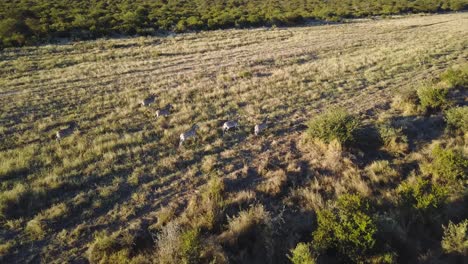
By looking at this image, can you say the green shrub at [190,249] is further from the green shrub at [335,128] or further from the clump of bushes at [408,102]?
the clump of bushes at [408,102]

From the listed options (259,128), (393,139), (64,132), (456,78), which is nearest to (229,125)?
(259,128)

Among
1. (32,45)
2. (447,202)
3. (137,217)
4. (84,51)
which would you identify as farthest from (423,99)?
(32,45)

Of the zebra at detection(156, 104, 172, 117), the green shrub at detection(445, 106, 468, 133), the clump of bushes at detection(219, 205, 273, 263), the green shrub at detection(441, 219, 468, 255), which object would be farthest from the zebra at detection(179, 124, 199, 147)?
the green shrub at detection(445, 106, 468, 133)

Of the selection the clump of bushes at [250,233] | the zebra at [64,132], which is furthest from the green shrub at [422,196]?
the zebra at [64,132]

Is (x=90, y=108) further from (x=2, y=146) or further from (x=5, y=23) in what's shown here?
(x=5, y=23)

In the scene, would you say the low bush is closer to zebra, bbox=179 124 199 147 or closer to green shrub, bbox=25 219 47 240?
zebra, bbox=179 124 199 147

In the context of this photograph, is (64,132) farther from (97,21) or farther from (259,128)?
(97,21)
